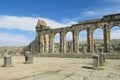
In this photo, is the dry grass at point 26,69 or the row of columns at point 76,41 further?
the row of columns at point 76,41

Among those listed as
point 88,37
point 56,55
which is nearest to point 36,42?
point 56,55

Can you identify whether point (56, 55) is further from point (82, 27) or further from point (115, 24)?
point (115, 24)

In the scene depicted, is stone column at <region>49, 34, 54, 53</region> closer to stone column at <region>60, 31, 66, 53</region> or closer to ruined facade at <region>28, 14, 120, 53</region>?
ruined facade at <region>28, 14, 120, 53</region>

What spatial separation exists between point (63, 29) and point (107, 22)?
26.5ft

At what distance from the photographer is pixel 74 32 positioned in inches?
1153

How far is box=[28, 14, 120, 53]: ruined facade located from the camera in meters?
25.5

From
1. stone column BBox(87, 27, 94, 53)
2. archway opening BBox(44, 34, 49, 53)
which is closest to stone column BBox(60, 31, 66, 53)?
archway opening BBox(44, 34, 49, 53)

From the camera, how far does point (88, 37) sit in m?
27.4

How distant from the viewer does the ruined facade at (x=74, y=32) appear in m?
25.5

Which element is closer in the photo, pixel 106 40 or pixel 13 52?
pixel 106 40

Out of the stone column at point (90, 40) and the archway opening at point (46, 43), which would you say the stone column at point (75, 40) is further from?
the archway opening at point (46, 43)

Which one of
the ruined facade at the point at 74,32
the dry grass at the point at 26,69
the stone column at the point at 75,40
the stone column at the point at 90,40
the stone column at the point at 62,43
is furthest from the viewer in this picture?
the stone column at the point at 62,43

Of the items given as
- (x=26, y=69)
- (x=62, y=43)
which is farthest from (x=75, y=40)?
(x=26, y=69)

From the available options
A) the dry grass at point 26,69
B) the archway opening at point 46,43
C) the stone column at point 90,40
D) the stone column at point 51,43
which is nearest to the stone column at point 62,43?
the stone column at point 51,43
